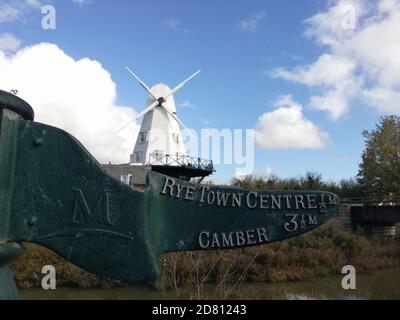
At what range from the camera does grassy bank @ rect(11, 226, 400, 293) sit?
1324 cm

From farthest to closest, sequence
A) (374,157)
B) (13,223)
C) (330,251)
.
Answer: (374,157), (330,251), (13,223)

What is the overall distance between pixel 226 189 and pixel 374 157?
31.6m

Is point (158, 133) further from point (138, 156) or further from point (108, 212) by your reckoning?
point (108, 212)

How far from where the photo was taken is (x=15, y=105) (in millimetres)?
2568

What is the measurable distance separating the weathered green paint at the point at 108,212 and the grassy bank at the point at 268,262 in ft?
26.4

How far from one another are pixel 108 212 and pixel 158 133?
33.0 m

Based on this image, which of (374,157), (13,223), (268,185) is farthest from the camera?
(374,157)

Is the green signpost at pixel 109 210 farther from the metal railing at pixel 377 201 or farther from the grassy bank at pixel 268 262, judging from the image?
the metal railing at pixel 377 201

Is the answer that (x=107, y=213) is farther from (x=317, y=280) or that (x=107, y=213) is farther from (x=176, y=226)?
(x=317, y=280)

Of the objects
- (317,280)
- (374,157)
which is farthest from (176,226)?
(374,157)

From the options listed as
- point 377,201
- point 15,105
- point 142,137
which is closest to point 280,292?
point 15,105
